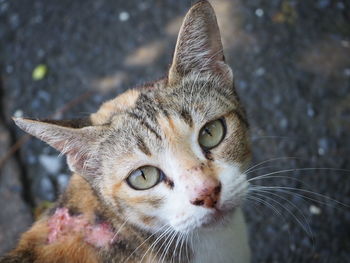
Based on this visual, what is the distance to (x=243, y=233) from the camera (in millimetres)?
2635

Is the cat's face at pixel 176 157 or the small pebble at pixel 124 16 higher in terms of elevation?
the small pebble at pixel 124 16

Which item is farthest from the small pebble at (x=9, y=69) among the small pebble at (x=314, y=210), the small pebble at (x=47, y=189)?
the small pebble at (x=314, y=210)

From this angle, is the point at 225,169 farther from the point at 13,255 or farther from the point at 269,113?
the point at 269,113

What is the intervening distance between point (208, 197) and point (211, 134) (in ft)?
1.26

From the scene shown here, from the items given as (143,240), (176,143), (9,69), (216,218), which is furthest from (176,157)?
(9,69)

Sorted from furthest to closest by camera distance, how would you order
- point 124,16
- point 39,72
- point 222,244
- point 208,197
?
point 124,16, point 39,72, point 222,244, point 208,197

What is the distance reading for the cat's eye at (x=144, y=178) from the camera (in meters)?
2.17

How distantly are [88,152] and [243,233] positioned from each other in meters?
1.07

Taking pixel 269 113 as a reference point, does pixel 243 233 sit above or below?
below

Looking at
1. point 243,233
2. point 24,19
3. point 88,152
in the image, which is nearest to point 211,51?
point 88,152

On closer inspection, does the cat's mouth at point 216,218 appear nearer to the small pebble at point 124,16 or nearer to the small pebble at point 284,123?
the small pebble at point 284,123

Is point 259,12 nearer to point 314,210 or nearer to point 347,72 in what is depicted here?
point 347,72

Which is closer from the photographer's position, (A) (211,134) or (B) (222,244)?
(A) (211,134)

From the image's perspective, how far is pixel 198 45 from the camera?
2314 millimetres
